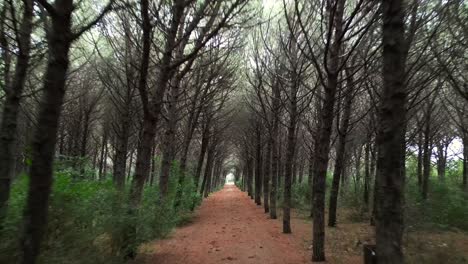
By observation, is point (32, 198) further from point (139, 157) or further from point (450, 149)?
point (450, 149)

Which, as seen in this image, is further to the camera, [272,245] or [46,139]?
[272,245]

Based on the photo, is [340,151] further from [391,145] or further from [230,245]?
[391,145]

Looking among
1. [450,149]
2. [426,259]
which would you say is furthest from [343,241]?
[450,149]

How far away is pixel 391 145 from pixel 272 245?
22.7 feet

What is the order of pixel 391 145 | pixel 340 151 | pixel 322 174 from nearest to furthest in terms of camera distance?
1. pixel 391 145
2. pixel 322 174
3. pixel 340 151

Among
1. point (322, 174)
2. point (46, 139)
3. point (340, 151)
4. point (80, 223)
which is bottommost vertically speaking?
point (80, 223)

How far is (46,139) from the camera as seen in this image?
3.33m

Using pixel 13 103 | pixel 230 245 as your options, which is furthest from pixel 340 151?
pixel 13 103

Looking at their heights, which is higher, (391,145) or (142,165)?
(391,145)

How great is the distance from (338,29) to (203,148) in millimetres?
13765

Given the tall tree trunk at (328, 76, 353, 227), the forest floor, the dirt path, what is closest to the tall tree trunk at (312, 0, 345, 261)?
the forest floor

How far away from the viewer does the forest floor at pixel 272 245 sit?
26.6ft

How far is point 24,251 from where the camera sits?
3.24 metres

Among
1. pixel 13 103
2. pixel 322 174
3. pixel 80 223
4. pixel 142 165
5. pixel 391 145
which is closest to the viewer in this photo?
pixel 391 145
